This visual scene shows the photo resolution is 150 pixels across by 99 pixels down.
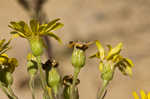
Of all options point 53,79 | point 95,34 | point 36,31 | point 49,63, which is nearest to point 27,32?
point 36,31

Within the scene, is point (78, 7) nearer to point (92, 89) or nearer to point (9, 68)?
point (92, 89)

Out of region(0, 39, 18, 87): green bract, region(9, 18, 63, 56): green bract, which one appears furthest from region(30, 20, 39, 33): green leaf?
region(0, 39, 18, 87): green bract

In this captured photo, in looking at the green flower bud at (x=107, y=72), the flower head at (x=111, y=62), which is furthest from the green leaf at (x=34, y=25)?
the green flower bud at (x=107, y=72)

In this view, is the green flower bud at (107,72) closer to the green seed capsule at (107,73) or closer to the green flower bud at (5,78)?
the green seed capsule at (107,73)

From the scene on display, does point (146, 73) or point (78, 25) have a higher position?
point (78, 25)

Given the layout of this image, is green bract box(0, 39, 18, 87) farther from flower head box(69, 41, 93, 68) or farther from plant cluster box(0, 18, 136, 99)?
flower head box(69, 41, 93, 68)

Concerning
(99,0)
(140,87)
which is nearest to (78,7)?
(99,0)

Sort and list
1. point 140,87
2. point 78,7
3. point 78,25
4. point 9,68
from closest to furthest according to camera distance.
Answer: point 9,68, point 140,87, point 78,25, point 78,7
